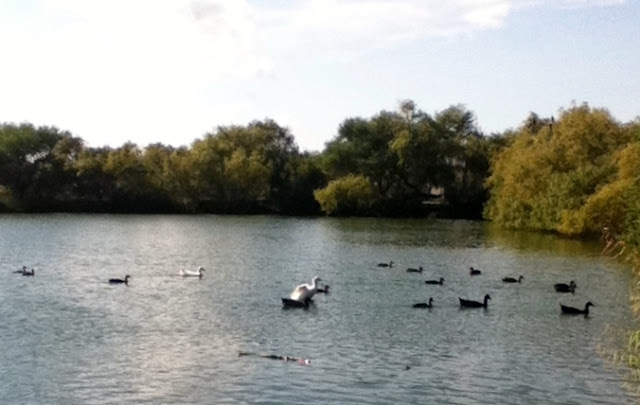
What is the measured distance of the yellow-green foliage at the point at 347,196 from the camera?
94750 mm

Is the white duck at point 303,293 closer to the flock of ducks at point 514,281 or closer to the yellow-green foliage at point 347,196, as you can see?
the flock of ducks at point 514,281

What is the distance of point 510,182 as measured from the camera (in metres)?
73.4

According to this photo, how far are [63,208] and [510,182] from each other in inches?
1981

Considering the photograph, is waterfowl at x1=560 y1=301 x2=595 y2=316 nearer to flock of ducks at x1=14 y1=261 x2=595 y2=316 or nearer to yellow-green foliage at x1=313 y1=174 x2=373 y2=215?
flock of ducks at x1=14 y1=261 x2=595 y2=316

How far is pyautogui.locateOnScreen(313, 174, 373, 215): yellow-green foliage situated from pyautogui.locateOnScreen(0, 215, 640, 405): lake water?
4195cm

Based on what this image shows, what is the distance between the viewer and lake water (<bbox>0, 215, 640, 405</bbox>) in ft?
65.3

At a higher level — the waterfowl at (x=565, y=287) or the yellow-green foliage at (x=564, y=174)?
the yellow-green foliage at (x=564, y=174)

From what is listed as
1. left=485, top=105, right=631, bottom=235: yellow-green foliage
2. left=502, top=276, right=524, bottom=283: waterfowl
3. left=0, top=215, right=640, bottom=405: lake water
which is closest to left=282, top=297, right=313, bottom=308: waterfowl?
left=0, top=215, right=640, bottom=405: lake water

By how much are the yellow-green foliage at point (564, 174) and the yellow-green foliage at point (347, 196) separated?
1933 cm

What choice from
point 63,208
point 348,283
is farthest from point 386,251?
point 63,208

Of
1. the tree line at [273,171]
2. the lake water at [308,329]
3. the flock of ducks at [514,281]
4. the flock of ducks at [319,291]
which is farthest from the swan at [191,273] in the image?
the tree line at [273,171]

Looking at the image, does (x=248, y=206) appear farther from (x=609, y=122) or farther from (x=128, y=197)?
(x=609, y=122)

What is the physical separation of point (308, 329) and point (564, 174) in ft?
139

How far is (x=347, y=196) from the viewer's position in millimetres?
94875
